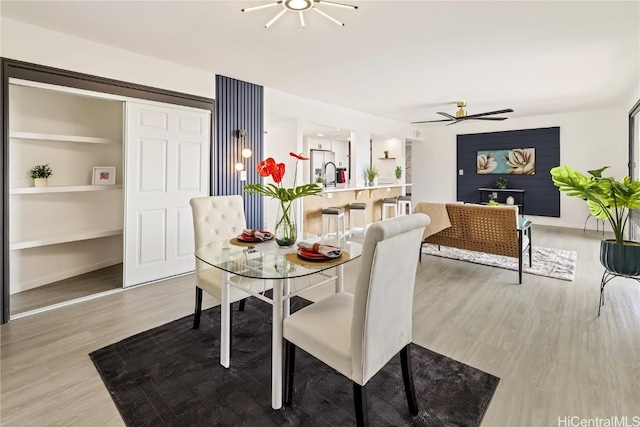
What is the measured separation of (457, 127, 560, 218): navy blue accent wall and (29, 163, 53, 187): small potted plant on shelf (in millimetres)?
8378

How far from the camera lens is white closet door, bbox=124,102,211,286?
3383 mm

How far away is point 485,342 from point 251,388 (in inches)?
65.4

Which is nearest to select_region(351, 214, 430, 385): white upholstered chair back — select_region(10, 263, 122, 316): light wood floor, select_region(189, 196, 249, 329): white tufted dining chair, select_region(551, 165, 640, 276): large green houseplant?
select_region(189, 196, 249, 329): white tufted dining chair

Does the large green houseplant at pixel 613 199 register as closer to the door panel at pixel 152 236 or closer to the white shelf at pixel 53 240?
the door panel at pixel 152 236

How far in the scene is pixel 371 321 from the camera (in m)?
1.34

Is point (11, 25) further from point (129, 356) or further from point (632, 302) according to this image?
point (632, 302)

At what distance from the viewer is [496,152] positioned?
783cm

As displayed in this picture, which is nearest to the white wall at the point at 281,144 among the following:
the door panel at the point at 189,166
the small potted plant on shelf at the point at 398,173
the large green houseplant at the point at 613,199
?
the door panel at the point at 189,166

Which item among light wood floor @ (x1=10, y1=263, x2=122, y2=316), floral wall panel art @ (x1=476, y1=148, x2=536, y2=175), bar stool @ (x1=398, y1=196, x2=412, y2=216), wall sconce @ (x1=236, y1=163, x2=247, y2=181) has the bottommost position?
light wood floor @ (x1=10, y1=263, x2=122, y2=316)

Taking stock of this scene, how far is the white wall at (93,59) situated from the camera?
2631 mm

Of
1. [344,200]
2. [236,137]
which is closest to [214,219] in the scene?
[236,137]

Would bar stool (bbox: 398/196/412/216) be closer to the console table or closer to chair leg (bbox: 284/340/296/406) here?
the console table

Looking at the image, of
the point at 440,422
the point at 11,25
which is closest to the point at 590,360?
the point at 440,422

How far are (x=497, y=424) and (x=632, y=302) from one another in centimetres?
254
